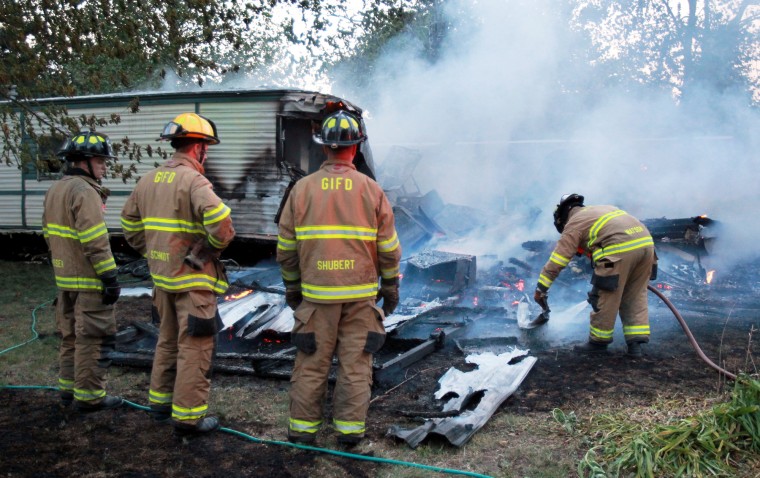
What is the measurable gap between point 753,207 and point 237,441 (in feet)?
41.3

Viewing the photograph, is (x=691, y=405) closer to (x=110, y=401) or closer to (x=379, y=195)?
(x=379, y=195)

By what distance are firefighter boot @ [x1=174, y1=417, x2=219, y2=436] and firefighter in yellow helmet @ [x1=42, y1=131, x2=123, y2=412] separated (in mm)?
879

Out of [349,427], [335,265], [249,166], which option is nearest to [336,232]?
[335,265]

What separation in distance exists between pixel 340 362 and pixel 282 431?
27.1 inches

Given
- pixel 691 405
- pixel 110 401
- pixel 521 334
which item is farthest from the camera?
pixel 521 334

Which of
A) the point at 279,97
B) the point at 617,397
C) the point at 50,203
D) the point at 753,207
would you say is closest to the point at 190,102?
the point at 279,97

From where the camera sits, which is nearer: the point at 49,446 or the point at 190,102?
the point at 49,446

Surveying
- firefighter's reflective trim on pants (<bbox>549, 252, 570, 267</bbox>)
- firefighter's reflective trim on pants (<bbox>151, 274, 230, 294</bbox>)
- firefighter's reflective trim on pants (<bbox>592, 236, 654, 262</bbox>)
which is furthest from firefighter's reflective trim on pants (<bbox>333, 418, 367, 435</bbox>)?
firefighter's reflective trim on pants (<bbox>592, 236, 654, 262</bbox>)

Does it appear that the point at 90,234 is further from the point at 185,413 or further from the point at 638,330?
the point at 638,330

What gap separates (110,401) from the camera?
4.09 m

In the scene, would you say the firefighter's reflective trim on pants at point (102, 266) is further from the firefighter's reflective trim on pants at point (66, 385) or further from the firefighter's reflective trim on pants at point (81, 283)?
the firefighter's reflective trim on pants at point (66, 385)

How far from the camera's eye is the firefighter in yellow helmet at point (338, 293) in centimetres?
340

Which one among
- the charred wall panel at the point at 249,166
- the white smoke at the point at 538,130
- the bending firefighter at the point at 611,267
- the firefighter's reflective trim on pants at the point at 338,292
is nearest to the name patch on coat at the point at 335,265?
the firefighter's reflective trim on pants at the point at 338,292

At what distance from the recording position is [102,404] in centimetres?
404
